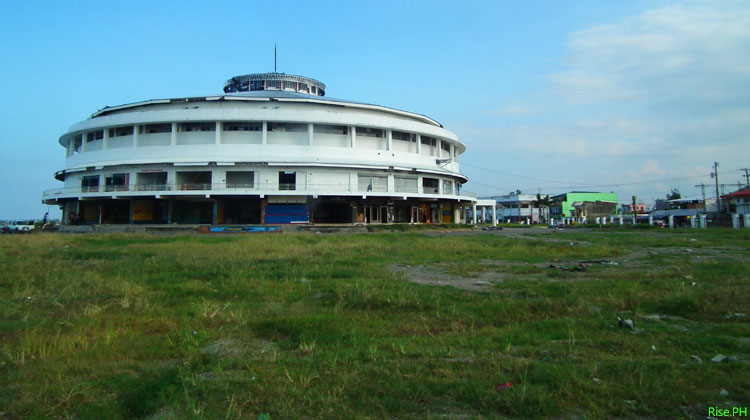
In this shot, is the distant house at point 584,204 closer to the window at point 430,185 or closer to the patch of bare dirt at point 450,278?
the window at point 430,185

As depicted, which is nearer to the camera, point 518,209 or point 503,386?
point 503,386

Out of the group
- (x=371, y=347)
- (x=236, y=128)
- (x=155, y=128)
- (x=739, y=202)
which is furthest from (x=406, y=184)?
(x=739, y=202)

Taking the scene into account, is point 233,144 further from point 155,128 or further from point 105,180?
point 105,180

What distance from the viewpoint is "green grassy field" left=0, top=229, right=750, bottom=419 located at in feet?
9.35

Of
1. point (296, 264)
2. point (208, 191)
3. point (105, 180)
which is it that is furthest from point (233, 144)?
point (296, 264)

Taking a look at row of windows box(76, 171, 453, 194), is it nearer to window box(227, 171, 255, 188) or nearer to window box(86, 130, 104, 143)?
window box(227, 171, 255, 188)

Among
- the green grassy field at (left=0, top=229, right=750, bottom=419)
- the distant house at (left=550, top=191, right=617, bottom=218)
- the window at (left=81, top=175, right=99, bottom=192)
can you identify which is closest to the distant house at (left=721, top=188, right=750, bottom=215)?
the distant house at (left=550, top=191, right=617, bottom=218)

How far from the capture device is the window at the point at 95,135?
3872 centimetres

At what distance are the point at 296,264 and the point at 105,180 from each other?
3340 centimetres

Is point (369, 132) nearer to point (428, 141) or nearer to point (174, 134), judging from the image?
point (428, 141)

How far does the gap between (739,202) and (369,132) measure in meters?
53.5

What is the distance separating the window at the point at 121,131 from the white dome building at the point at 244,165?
134mm

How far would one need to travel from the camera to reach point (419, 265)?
36.4ft

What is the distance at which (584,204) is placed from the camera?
87.8 meters
